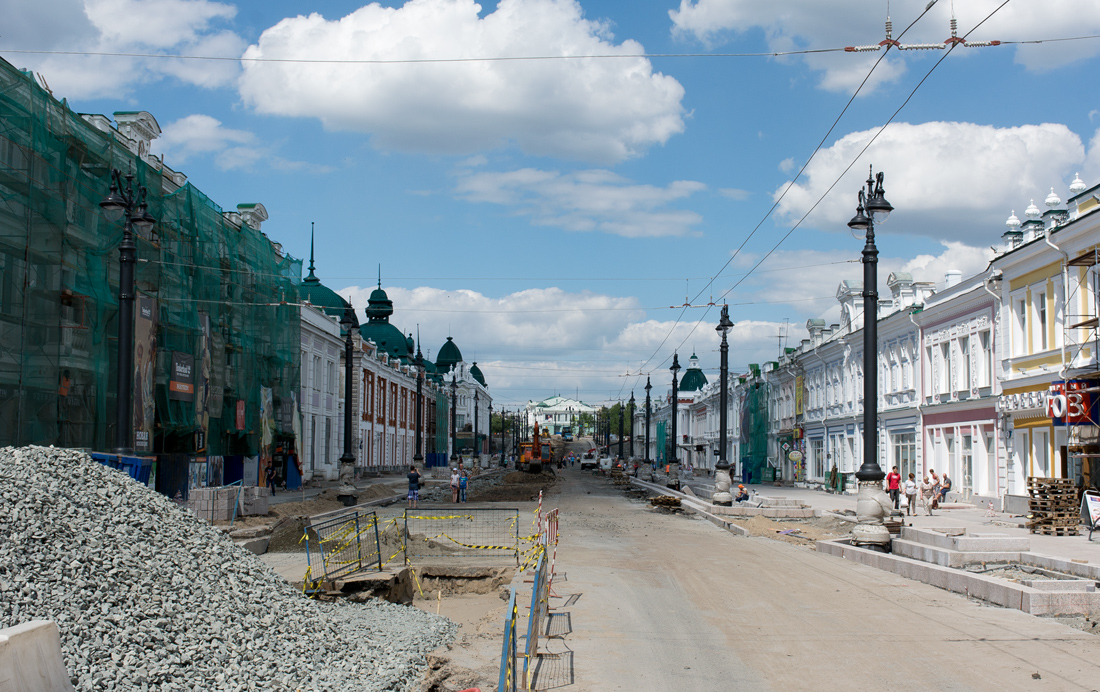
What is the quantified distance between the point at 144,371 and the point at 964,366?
86.9 ft

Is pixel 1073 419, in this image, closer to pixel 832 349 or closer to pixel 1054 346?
pixel 1054 346

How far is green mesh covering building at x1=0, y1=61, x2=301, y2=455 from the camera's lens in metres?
19.7

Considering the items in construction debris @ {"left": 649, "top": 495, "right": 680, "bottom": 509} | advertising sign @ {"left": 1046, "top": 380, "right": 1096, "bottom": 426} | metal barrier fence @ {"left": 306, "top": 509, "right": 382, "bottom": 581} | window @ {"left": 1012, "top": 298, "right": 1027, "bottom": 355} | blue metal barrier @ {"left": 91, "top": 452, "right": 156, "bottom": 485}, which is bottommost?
construction debris @ {"left": 649, "top": 495, "right": 680, "bottom": 509}

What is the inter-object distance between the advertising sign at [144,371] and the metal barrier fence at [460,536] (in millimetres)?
7336

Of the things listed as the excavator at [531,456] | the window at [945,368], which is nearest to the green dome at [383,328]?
the excavator at [531,456]

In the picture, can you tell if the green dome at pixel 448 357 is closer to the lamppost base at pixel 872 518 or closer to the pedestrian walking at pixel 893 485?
the pedestrian walking at pixel 893 485

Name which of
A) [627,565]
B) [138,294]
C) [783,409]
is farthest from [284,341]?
[783,409]

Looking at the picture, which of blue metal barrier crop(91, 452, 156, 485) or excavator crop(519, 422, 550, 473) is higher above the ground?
blue metal barrier crop(91, 452, 156, 485)

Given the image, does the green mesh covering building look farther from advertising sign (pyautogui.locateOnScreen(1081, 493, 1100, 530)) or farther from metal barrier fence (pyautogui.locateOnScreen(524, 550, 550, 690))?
advertising sign (pyautogui.locateOnScreen(1081, 493, 1100, 530))

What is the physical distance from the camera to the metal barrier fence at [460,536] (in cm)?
1720

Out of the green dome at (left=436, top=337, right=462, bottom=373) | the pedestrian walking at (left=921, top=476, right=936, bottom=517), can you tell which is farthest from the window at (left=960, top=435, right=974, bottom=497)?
the green dome at (left=436, top=337, right=462, bottom=373)

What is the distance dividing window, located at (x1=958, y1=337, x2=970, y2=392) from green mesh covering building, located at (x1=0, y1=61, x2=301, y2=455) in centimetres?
2509

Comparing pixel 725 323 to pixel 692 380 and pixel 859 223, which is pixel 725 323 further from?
pixel 692 380

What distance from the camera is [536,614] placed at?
8.92 m
